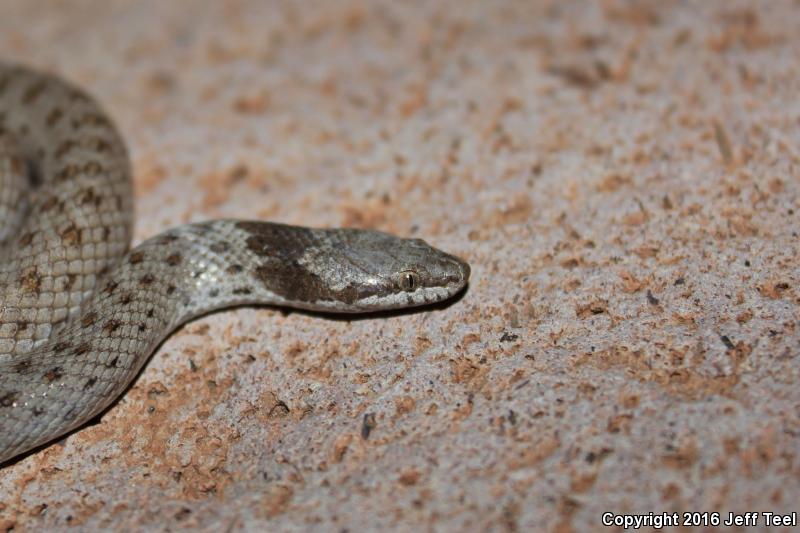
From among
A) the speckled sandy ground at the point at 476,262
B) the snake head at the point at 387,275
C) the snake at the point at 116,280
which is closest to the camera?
the speckled sandy ground at the point at 476,262

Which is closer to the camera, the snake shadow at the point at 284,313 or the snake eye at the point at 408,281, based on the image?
the snake shadow at the point at 284,313

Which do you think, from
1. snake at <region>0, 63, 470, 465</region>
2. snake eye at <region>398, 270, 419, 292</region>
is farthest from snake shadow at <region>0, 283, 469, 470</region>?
snake eye at <region>398, 270, 419, 292</region>

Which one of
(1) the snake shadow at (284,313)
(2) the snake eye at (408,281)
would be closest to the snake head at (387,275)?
(2) the snake eye at (408,281)

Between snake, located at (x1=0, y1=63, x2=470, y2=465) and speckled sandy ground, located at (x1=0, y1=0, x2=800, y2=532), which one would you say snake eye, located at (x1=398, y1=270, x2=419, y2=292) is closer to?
snake, located at (x1=0, y1=63, x2=470, y2=465)

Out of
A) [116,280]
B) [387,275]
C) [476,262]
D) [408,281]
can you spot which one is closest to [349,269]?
[387,275]

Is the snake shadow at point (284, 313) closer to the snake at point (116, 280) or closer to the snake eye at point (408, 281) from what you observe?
the snake at point (116, 280)

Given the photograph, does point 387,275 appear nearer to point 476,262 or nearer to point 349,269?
point 349,269
